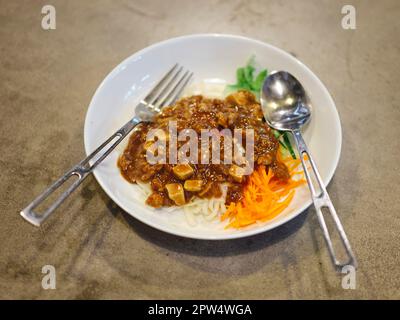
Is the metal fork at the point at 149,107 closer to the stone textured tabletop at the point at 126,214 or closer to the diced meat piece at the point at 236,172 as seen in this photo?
the stone textured tabletop at the point at 126,214

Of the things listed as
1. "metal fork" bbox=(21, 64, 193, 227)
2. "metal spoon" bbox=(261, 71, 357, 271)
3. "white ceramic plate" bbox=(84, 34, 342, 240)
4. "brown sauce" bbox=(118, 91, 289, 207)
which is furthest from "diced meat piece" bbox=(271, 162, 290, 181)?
"metal fork" bbox=(21, 64, 193, 227)

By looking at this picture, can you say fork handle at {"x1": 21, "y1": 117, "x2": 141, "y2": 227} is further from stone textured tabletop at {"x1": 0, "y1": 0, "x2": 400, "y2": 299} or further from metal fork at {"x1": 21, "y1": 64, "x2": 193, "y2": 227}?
stone textured tabletop at {"x1": 0, "y1": 0, "x2": 400, "y2": 299}

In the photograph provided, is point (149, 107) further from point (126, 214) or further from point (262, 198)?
point (262, 198)

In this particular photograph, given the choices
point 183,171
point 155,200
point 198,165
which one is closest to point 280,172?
point 198,165

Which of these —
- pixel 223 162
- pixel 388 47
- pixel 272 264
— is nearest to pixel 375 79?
pixel 388 47

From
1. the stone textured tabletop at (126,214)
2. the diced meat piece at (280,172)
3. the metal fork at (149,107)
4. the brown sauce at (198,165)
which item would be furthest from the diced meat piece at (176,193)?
the diced meat piece at (280,172)
